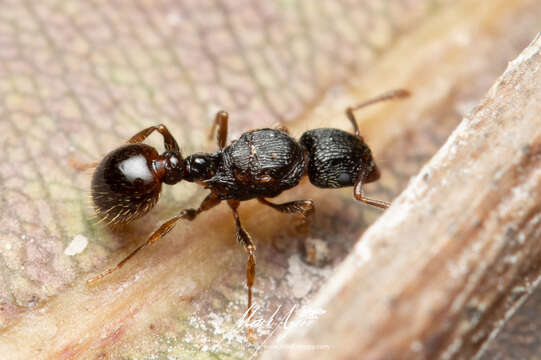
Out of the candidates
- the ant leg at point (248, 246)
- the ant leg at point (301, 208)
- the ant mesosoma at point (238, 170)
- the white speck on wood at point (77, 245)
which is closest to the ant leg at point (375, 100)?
the ant mesosoma at point (238, 170)

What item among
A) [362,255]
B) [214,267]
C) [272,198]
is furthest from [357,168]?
[362,255]

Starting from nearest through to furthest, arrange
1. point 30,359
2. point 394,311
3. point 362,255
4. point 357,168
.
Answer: point 394,311, point 362,255, point 30,359, point 357,168

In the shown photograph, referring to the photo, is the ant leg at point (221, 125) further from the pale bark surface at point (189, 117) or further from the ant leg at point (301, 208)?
the ant leg at point (301, 208)

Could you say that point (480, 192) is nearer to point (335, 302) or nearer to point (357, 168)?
point (335, 302)

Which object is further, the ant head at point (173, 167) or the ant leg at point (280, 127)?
the ant leg at point (280, 127)

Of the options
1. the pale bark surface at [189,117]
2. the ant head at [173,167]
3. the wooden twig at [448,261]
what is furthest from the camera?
the ant head at [173,167]

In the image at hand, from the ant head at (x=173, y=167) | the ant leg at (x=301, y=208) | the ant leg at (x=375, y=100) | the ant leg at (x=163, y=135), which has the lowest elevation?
the ant leg at (x=301, y=208)

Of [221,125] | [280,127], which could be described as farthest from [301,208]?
[221,125]

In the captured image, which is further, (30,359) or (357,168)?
(357,168)
